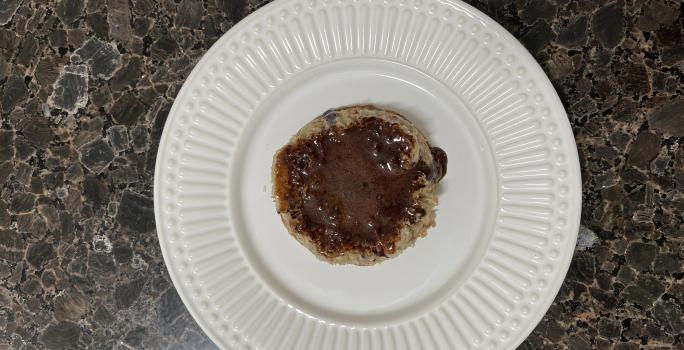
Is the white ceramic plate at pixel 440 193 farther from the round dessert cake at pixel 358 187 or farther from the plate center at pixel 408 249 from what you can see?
the round dessert cake at pixel 358 187

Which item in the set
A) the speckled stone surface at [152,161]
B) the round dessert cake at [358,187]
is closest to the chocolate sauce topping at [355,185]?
the round dessert cake at [358,187]

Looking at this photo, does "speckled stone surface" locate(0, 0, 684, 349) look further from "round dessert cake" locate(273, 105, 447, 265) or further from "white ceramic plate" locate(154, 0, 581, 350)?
"round dessert cake" locate(273, 105, 447, 265)

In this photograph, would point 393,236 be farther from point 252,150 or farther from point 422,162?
point 252,150

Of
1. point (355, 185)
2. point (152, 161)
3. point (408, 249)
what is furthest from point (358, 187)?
point (152, 161)

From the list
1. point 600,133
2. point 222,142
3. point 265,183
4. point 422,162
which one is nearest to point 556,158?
point 600,133

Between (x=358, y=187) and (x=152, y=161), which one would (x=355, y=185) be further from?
(x=152, y=161)

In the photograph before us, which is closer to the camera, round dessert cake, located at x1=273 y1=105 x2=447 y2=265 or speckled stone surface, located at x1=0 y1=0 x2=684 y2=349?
round dessert cake, located at x1=273 y1=105 x2=447 y2=265

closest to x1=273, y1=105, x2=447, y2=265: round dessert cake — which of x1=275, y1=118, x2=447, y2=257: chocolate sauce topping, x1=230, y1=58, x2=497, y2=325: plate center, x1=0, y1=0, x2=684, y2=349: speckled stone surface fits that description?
x1=275, y1=118, x2=447, y2=257: chocolate sauce topping
